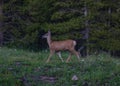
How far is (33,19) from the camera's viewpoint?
25.8 m

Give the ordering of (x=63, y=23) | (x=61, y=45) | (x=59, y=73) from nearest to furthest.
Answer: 1. (x=59, y=73)
2. (x=61, y=45)
3. (x=63, y=23)

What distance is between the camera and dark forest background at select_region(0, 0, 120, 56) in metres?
23.7

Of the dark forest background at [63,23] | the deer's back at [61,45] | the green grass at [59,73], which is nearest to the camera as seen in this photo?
the green grass at [59,73]

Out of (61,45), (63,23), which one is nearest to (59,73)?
(61,45)

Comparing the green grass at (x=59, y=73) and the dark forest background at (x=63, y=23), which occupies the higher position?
the green grass at (x=59, y=73)

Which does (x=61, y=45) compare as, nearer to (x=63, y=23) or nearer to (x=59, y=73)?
(x=59, y=73)

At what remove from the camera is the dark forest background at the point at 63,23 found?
2369 centimetres

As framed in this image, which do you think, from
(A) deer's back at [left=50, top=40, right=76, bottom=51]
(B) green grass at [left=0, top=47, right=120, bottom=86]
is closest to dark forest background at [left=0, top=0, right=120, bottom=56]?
(A) deer's back at [left=50, top=40, right=76, bottom=51]

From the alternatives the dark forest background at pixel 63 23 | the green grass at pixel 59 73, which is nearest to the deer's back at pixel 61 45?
the green grass at pixel 59 73

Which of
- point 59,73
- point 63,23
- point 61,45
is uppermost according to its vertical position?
point 59,73

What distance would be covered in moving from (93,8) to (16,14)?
4.67m

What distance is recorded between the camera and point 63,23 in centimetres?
2419

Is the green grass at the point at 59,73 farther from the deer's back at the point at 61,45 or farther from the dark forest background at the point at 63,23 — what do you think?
the dark forest background at the point at 63,23

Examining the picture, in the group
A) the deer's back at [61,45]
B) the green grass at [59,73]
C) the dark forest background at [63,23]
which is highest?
the green grass at [59,73]
